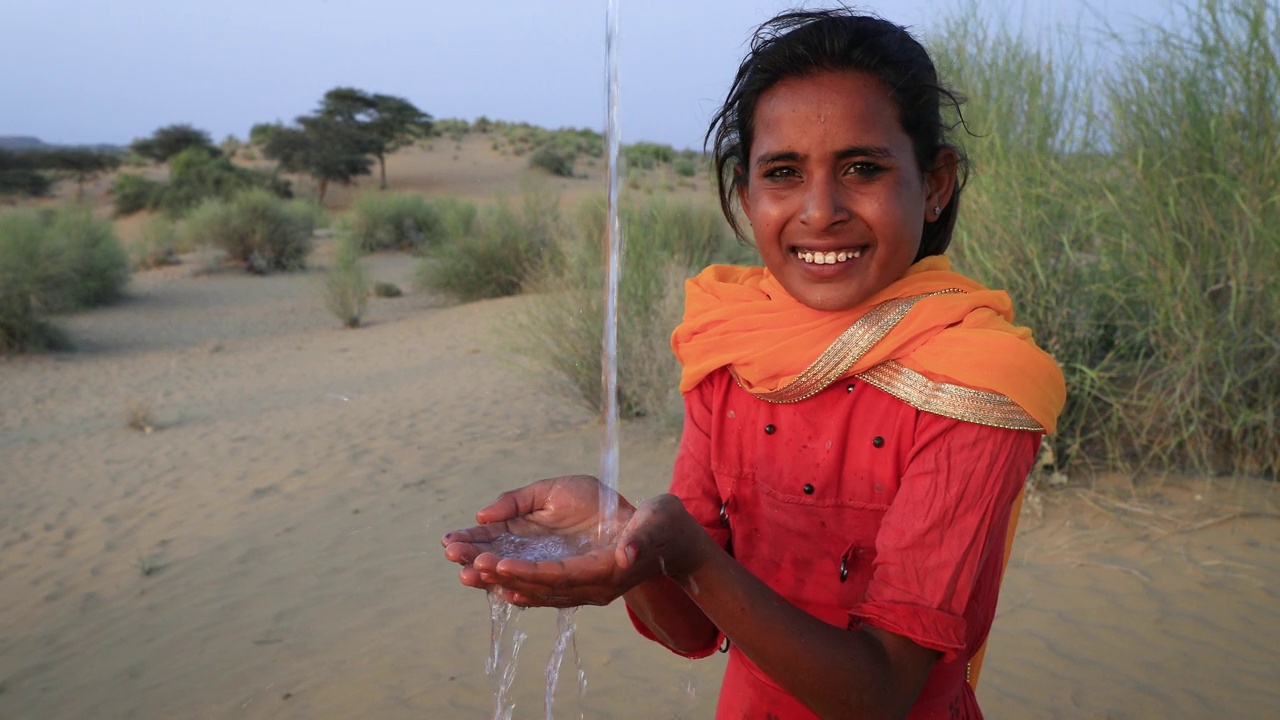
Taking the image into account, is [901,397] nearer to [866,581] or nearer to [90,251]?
[866,581]

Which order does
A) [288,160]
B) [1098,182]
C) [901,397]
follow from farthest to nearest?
[288,160] → [1098,182] → [901,397]

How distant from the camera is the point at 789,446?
138 cm

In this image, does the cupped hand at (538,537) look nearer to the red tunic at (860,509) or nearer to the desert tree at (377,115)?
the red tunic at (860,509)

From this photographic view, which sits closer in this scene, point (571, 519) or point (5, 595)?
point (571, 519)

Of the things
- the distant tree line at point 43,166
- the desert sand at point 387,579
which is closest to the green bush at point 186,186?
the distant tree line at point 43,166

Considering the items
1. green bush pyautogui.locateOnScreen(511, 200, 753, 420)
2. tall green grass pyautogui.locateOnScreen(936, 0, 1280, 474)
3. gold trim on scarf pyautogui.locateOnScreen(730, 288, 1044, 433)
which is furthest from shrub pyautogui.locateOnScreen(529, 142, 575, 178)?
gold trim on scarf pyautogui.locateOnScreen(730, 288, 1044, 433)

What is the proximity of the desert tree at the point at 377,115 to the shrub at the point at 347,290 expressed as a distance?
23865 millimetres

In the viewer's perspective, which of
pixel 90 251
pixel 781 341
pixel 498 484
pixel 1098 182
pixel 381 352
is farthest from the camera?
pixel 90 251

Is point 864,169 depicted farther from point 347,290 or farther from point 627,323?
point 347,290

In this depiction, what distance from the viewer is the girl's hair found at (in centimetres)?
127

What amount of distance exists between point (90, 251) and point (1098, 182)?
13843 mm

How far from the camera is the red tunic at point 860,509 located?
1145 mm

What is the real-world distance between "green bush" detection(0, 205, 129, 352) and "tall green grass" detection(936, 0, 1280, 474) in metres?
10.4

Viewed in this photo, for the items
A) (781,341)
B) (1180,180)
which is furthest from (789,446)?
(1180,180)
